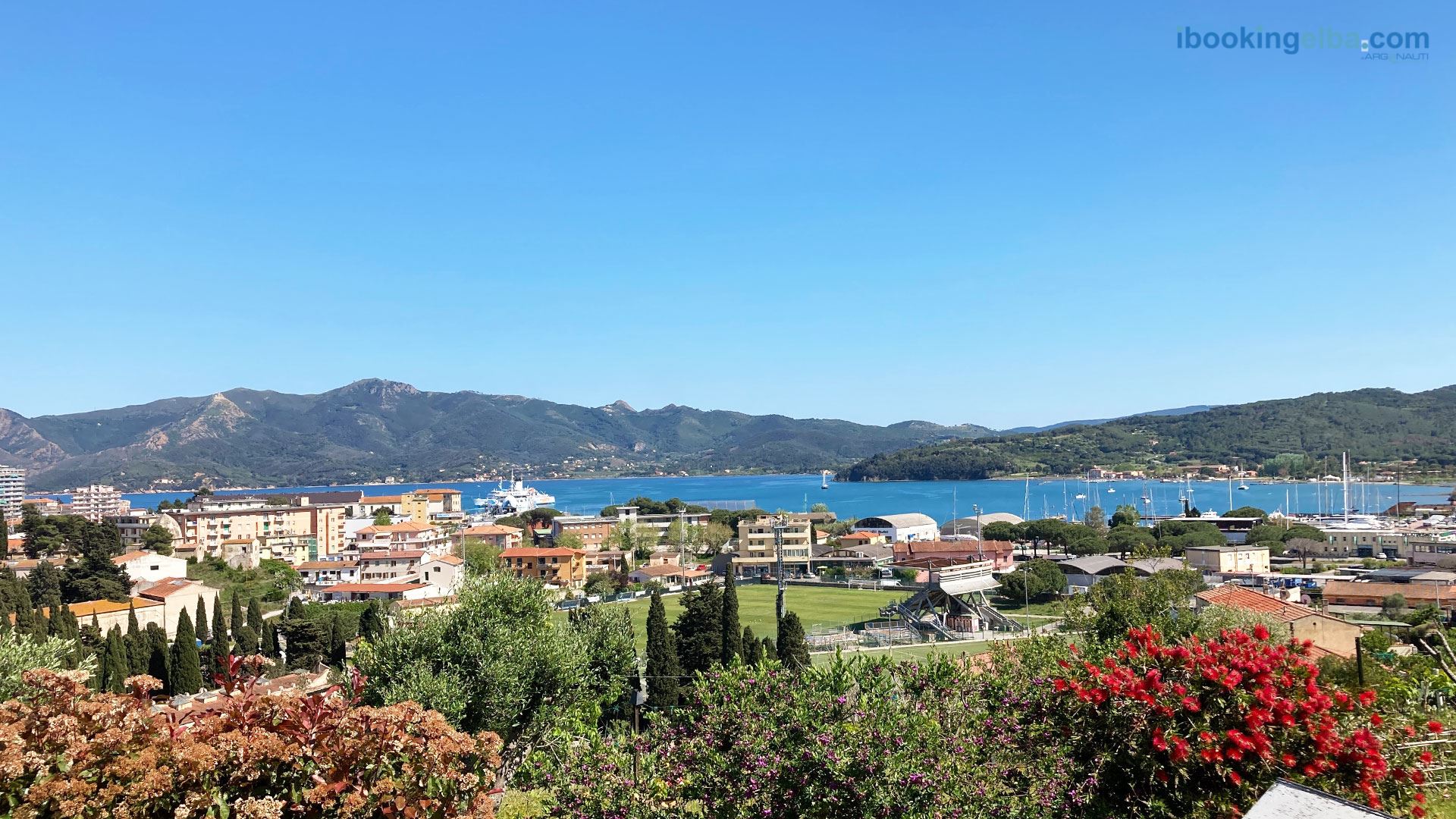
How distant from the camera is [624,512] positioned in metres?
83.0

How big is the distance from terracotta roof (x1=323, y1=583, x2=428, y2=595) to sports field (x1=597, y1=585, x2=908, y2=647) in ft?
35.9

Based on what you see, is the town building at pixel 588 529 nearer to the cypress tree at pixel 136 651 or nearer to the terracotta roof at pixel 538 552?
the terracotta roof at pixel 538 552

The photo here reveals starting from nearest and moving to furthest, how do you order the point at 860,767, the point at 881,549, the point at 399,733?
the point at 399,733, the point at 860,767, the point at 881,549

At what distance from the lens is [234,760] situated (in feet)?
15.6

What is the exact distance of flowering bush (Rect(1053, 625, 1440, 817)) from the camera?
5.82 meters

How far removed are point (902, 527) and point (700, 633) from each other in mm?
50268

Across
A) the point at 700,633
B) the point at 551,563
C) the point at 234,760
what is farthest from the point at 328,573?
the point at 234,760

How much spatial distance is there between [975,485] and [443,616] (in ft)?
529

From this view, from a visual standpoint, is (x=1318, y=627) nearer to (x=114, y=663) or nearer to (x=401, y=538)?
(x=114, y=663)

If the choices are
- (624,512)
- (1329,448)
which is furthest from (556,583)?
(1329,448)

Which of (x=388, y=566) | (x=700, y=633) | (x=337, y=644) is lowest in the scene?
(x=388, y=566)

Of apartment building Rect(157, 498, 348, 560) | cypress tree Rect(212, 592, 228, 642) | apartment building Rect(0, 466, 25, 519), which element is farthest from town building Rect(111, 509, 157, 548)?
apartment building Rect(0, 466, 25, 519)

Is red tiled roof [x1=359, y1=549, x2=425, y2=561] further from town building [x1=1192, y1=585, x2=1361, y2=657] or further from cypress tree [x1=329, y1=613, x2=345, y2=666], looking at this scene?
town building [x1=1192, y1=585, x2=1361, y2=657]

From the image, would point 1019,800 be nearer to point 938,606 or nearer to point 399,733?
point 399,733
